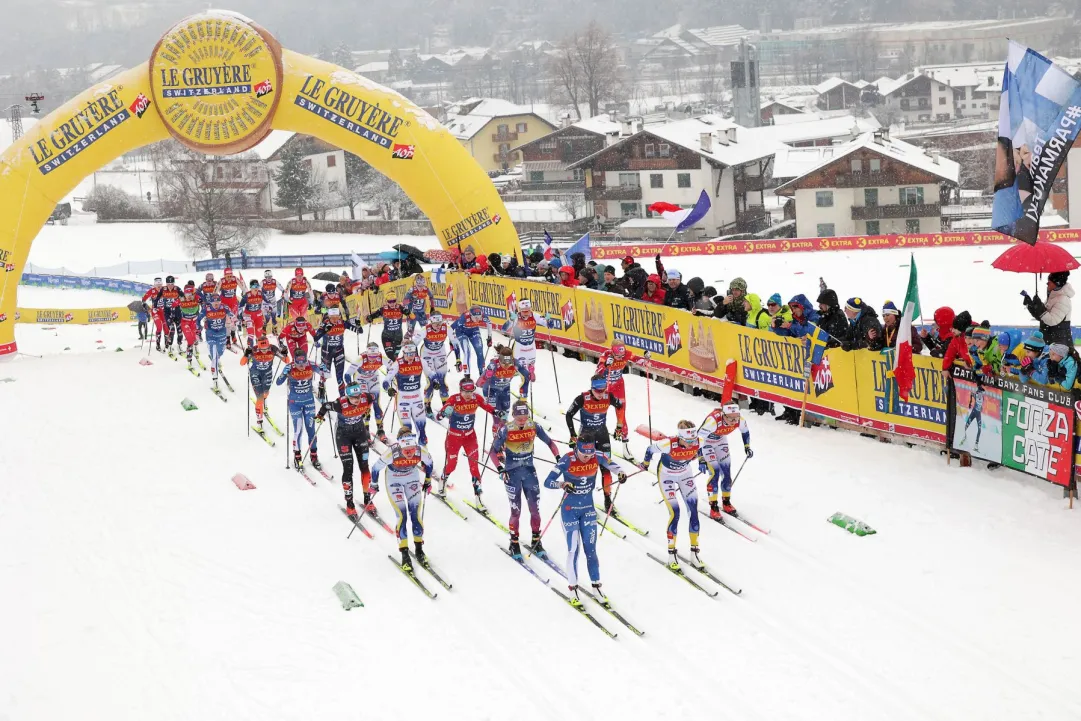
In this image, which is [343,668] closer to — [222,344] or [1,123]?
[222,344]

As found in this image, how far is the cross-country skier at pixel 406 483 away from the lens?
14195 mm

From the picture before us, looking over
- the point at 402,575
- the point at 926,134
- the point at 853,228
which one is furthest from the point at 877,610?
the point at 926,134

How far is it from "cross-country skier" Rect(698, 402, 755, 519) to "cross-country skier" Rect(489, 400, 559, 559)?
2132mm

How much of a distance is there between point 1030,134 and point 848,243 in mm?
31618

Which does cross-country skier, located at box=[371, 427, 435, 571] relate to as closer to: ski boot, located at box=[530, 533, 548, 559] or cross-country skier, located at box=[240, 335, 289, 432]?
ski boot, located at box=[530, 533, 548, 559]

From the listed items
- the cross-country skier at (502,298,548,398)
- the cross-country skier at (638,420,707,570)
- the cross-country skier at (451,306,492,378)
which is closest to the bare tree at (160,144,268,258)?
the cross-country skier at (451,306,492,378)

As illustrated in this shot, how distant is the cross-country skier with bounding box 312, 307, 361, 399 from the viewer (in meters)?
21.2

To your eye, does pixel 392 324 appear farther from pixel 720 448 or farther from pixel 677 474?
pixel 677 474

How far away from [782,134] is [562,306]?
63258 mm

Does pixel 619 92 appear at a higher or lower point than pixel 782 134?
higher

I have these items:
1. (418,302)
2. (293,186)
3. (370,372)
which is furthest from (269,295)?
(293,186)

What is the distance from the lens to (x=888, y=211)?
2495 inches

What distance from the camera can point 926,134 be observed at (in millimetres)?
103562

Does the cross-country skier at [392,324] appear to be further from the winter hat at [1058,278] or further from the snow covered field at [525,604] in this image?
the winter hat at [1058,278]
